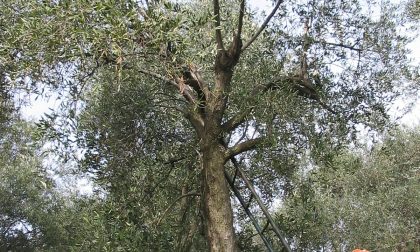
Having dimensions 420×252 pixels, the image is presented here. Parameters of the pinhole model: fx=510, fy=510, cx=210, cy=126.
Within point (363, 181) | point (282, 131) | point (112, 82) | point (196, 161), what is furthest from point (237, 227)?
point (363, 181)

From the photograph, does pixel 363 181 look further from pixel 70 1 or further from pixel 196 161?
pixel 70 1

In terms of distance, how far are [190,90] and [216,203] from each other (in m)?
1.54

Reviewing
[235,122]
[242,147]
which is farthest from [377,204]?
[235,122]

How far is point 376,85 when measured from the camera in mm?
7211

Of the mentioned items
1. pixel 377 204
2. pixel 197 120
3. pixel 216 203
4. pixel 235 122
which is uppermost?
pixel 377 204

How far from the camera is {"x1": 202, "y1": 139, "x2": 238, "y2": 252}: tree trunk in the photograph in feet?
18.2

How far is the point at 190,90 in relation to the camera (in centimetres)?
644


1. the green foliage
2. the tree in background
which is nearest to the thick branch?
the tree in background

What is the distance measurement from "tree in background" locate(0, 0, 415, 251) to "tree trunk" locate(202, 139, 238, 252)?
1 centimetres

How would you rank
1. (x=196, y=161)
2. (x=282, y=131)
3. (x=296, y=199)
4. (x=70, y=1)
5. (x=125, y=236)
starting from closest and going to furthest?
1. (x=70, y=1)
2. (x=125, y=236)
3. (x=282, y=131)
4. (x=196, y=161)
5. (x=296, y=199)

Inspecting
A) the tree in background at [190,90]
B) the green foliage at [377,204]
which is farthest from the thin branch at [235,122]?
the green foliage at [377,204]

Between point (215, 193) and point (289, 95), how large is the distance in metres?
1.44

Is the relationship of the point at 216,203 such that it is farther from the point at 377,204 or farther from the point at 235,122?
the point at 377,204

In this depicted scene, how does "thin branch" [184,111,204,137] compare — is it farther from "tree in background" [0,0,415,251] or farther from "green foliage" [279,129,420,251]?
"green foliage" [279,129,420,251]
